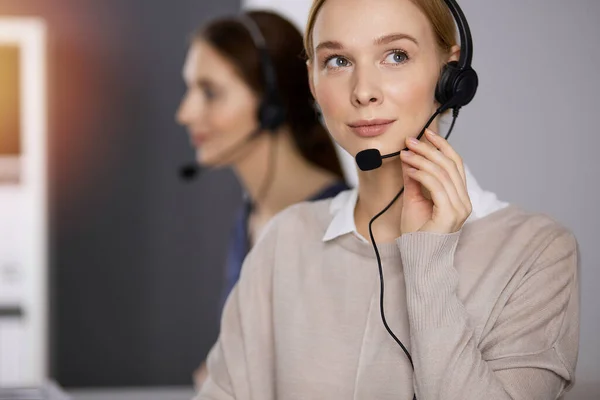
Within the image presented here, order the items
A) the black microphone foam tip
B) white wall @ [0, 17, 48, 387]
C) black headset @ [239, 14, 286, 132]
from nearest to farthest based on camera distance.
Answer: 1. the black microphone foam tip
2. black headset @ [239, 14, 286, 132]
3. white wall @ [0, 17, 48, 387]

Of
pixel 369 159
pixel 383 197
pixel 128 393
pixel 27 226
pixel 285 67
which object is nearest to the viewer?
pixel 369 159

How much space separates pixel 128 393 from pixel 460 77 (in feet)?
9.95

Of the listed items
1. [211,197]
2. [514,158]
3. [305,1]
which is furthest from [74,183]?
[514,158]

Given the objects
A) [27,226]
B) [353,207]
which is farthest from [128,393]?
[353,207]

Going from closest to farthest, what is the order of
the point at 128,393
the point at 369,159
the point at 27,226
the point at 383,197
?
the point at 369,159
the point at 383,197
the point at 27,226
the point at 128,393

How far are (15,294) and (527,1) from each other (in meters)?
2.42

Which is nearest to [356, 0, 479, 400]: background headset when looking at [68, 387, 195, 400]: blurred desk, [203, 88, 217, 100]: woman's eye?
[203, 88, 217, 100]: woman's eye

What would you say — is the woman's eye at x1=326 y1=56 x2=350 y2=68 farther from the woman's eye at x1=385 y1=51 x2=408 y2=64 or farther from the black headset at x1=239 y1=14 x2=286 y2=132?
the black headset at x1=239 y1=14 x2=286 y2=132

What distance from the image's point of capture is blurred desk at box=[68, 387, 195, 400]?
359cm

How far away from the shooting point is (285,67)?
194cm

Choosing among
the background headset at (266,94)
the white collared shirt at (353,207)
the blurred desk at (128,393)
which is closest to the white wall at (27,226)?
the blurred desk at (128,393)

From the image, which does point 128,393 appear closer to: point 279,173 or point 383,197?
point 279,173

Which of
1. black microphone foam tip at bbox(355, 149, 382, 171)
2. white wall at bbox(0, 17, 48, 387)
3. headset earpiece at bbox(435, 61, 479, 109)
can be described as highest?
headset earpiece at bbox(435, 61, 479, 109)

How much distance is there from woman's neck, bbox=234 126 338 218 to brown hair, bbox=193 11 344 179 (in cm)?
2
